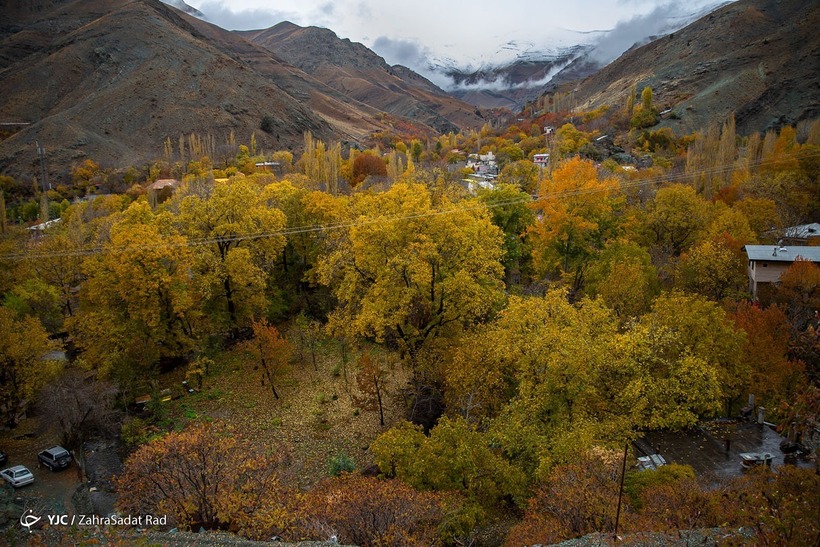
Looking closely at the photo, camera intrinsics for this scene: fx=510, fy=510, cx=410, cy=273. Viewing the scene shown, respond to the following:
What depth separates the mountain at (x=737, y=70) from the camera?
8350cm

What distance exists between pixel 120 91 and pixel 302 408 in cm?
11088

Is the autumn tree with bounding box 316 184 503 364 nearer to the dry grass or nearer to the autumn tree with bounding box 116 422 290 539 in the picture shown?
the dry grass

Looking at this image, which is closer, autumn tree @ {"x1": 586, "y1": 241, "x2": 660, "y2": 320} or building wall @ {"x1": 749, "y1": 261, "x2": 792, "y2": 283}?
autumn tree @ {"x1": 586, "y1": 241, "x2": 660, "y2": 320}

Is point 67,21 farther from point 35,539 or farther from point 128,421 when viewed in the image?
point 35,539

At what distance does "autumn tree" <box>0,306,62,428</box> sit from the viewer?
67.7 feet

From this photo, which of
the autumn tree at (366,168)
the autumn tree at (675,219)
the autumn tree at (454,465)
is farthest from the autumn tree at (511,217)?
the autumn tree at (366,168)

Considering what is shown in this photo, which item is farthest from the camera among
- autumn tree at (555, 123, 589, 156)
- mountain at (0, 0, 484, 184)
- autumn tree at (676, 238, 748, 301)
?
mountain at (0, 0, 484, 184)

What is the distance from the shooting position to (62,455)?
762 inches

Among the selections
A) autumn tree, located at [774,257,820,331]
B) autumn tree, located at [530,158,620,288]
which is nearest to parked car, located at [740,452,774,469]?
autumn tree, located at [774,257,820,331]

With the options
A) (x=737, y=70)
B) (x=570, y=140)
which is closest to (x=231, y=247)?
(x=570, y=140)

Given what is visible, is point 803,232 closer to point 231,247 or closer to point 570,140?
point 231,247

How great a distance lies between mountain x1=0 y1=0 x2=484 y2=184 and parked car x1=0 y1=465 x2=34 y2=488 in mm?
75918

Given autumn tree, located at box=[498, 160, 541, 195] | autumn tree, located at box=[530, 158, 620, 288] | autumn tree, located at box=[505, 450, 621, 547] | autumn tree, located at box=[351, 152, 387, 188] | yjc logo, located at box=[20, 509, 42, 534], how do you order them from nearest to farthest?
1. yjc logo, located at box=[20, 509, 42, 534]
2. autumn tree, located at box=[505, 450, 621, 547]
3. autumn tree, located at box=[530, 158, 620, 288]
4. autumn tree, located at box=[498, 160, 541, 195]
5. autumn tree, located at box=[351, 152, 387, 188]

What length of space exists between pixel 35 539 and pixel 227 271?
16.2 m
